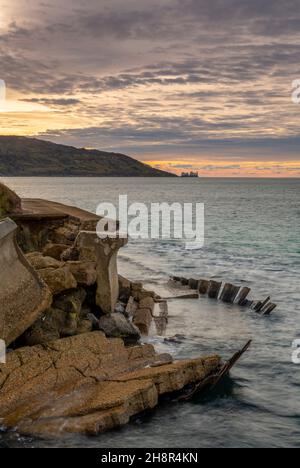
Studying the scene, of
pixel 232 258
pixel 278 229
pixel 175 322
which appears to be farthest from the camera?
pixel 278 229

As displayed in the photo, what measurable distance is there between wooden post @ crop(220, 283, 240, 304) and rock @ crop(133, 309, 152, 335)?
506 centimetres

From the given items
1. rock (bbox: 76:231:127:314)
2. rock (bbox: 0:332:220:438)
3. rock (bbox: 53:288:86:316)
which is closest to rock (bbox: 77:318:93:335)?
rock (bbox: 53:288:86:316)

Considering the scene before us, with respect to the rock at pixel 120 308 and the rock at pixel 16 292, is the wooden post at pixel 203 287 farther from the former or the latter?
the rock at pixel 16 292

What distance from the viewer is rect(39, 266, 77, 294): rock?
44.9 ft

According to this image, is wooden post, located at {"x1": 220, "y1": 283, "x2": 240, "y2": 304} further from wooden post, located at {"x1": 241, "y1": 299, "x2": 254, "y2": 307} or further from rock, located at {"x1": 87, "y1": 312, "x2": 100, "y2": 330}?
rock, located at {"x1": 87, "y1": 312, "x2": 100, "y2": 330}

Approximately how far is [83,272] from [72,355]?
2909 mm

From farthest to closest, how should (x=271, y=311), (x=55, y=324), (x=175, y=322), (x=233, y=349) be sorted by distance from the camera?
1. (x=271, y=311)
2. (x=175, y=322)
3. (x=233, y=349)
4. (x=55, y=324)

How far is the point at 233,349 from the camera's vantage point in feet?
54.5

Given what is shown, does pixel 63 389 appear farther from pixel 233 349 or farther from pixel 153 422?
pixel 233 349

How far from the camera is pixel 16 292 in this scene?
12312mm

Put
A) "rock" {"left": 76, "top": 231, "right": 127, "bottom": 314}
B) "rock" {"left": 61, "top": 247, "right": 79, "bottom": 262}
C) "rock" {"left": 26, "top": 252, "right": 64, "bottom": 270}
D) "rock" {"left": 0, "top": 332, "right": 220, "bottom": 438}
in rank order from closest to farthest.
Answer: "rock" {"left": 0, "top": 332, "right": 220, "bottom": 438}, "rock" {"left": 26, "top": 252, "right": 64, "bottom": 270}, "rock" {"left": 76, "top": 231, "right": 127, "bottom": 314}, "rock" {"left": 61, "top": 247, "right": 79, "bottom": 262}
